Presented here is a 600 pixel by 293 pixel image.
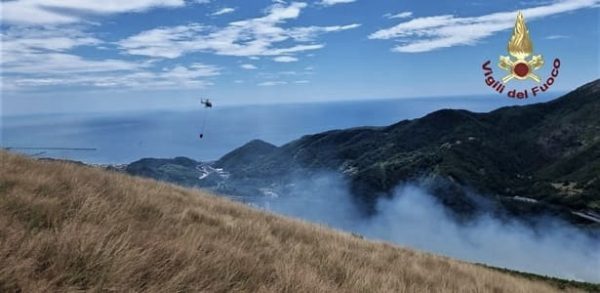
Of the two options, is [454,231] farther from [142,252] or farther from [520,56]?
[142,252]

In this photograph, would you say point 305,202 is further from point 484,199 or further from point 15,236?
point 15,236

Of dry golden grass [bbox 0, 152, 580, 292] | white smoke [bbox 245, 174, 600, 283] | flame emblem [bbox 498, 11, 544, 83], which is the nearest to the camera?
dry golden grass [bbox 0, 152, 580, 292]

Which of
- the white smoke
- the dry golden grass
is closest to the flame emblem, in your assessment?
the dry golden grass

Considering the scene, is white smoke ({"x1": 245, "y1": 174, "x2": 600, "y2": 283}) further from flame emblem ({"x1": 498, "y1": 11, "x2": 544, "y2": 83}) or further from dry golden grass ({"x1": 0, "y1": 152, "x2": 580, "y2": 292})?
dry golden grass ({"x1": 0, "y1": 152, "x2": 580, "y2": 292})

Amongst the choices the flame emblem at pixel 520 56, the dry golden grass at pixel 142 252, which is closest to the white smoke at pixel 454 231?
the flame emblem at pixel 520 56

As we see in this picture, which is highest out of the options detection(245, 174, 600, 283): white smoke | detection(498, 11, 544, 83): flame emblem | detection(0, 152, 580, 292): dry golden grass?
detection(498, 11, 544, 83): flame emblem

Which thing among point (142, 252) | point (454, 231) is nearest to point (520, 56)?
point (142, 252)

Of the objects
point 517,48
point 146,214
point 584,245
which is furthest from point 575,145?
point 146,214
